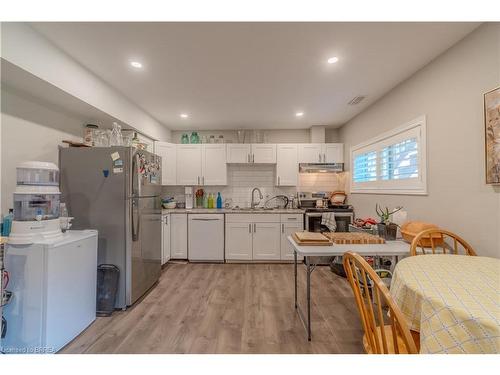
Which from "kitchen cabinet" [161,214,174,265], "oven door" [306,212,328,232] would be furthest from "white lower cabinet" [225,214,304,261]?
"kitchen cabinet" [161,214,174,265]

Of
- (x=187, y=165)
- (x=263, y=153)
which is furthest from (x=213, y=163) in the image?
(x=263, y=153)

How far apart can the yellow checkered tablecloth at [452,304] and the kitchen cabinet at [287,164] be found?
9.89 feet

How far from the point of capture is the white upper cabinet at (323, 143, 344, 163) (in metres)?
4.19

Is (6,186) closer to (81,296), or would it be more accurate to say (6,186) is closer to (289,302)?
(81,296)

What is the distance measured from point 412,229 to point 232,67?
237cm

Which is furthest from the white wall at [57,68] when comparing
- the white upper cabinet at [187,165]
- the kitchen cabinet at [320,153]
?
the kitchen cabinet at [320,153]

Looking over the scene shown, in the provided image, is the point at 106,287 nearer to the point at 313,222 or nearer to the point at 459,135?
the point at 313,222

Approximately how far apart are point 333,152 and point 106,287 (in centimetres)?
402

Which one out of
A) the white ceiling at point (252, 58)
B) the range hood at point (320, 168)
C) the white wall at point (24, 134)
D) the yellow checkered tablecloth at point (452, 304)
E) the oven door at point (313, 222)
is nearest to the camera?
the yellow checkered tablecloth at point (452, 304)

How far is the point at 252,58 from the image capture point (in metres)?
2.06

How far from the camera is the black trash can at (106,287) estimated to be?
2201 mm

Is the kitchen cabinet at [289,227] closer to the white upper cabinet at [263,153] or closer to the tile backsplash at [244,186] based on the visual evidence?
the tile backsplash at [244,186]

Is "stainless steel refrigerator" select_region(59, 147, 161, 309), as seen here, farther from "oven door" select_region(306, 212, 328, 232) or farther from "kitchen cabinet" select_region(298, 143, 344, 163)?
"kitchen cabinet" select_region(298, 143, 344, 163)

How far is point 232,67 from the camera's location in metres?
2.21
